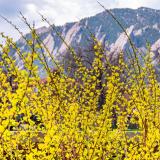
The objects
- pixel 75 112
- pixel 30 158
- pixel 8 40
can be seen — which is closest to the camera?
pixel 30 158

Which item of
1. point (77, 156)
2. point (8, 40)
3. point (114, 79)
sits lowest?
point (77, 156)

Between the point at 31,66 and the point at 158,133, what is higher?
the point at 31,66

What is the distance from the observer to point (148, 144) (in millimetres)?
5859

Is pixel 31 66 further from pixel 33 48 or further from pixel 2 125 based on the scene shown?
pixel 2 125

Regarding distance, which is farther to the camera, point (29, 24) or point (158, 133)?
point (158, 133)

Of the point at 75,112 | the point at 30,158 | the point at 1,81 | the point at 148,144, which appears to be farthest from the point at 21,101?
the point at 75,112

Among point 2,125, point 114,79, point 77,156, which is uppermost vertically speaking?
point 114,79

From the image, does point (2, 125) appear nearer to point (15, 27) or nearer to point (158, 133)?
point (15, 27)

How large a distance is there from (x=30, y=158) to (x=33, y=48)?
130 centimetres

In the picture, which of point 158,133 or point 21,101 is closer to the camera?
point 21,101

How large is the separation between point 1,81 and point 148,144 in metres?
2.28

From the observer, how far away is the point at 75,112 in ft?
23.5

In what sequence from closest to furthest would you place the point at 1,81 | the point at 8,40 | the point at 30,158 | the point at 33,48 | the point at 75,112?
the point at 33,48 → the point at 30,158 → the point at 8,40 → the point at 1,81 → the point at 75,112

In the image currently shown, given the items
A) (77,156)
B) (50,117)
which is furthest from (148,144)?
(50,117)
